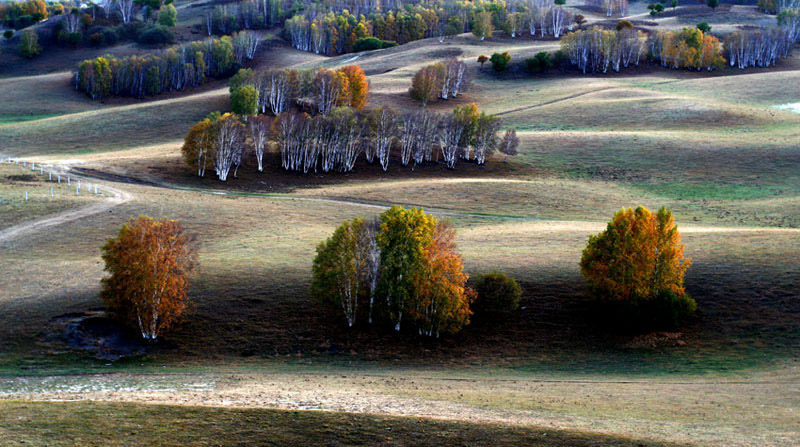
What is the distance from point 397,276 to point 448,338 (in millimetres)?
5394

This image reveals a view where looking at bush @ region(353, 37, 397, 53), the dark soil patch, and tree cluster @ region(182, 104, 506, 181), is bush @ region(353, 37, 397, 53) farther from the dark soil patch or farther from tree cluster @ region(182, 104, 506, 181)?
the dark soil patch

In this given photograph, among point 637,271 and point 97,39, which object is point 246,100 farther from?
point 97,39

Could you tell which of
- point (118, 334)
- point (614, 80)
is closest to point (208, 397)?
point (118, 334)

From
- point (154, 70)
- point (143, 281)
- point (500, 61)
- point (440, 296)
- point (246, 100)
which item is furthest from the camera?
point (154, 70)

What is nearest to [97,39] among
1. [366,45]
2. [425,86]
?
[366,45]

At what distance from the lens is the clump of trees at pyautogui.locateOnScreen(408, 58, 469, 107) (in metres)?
130

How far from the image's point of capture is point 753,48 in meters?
160

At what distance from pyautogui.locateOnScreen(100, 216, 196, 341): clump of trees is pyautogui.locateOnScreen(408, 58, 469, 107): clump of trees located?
3515 inches

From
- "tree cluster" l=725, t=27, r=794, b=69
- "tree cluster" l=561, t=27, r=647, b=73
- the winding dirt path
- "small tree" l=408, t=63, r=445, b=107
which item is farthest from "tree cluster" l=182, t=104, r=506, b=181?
"tree cluster" l=725, t=27, r=794, b=69

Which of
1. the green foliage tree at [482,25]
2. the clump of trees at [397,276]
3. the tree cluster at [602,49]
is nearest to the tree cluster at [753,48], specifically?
the tree cluster at [602,49]

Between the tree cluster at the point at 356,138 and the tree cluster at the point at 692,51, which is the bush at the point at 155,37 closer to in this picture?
the tree cluster at the point at 356,138

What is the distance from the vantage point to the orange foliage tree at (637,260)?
162 feet

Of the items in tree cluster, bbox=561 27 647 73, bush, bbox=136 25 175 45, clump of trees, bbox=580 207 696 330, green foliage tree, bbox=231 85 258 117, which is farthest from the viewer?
bush, bbox=136 25 175 45

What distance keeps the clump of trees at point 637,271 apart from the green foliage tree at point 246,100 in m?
76.8
